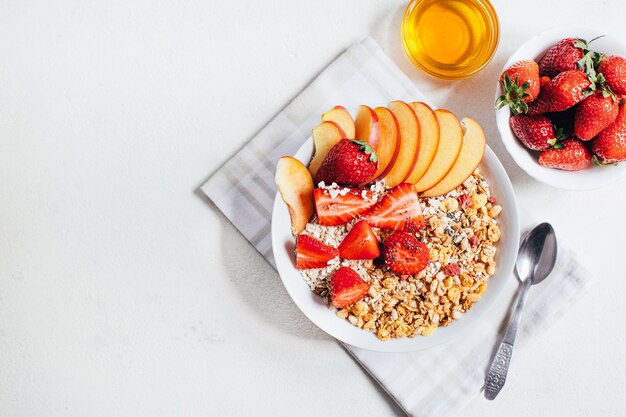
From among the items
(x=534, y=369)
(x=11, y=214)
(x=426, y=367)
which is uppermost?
(x=11, y=214)

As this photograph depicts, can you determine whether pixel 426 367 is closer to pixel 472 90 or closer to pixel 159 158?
pixel 472 90

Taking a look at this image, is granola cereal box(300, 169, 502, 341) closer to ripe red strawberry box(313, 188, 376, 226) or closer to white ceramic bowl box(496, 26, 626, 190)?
ripe red strawberry box(313, 188, 376, 226)

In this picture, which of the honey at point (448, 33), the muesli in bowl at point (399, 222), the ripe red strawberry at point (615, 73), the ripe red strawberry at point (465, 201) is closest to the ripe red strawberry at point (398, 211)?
the muesli in bowl at point (399, 222)

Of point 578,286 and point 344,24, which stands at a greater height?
point 344,24

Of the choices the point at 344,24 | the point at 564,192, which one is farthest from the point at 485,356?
the point at 344,24

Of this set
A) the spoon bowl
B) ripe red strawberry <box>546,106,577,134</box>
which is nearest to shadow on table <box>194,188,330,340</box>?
the spoon bowl

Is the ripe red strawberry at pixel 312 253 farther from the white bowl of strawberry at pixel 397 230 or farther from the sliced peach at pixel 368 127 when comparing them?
the sliced peach at pixel 368 127
